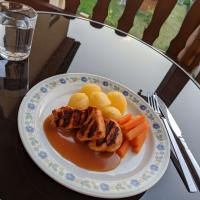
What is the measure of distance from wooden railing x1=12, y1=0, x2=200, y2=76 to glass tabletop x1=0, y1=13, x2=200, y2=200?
394mm

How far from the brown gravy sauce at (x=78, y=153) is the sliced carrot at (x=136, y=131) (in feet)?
0.20

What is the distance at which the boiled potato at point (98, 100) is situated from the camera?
84cm

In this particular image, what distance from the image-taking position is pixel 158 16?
5.63 feet

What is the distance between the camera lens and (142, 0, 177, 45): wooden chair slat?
5.51 feet

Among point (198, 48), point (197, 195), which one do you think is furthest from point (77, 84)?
point (198, 48)

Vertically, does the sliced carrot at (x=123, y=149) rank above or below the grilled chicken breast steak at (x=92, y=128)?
below

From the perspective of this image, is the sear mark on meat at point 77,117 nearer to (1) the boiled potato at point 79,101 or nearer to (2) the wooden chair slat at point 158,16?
(1) the boiled potato at point 79,101

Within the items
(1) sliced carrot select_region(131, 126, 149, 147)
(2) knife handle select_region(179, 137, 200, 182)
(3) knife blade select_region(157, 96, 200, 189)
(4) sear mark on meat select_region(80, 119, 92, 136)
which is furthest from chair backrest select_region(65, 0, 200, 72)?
(4) sear mark on meat select_region(80, 119, 92, 136)

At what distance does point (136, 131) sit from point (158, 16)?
1097 millimetres

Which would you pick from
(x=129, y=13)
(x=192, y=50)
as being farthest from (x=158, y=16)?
(x=192, y=50)

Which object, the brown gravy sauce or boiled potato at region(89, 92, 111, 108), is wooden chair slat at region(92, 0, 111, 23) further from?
the brown gravy sauce

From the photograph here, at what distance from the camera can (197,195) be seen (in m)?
0.76

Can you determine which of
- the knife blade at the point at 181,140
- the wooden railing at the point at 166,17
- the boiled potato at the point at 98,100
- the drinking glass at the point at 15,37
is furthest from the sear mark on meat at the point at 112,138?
the wooden railing at the point at 166,17

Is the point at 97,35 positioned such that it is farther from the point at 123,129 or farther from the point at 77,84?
the point at 123,129
